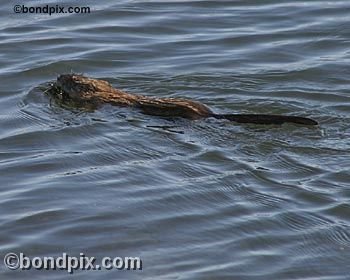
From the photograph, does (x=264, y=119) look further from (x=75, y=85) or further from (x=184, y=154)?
(x=75, y=85)

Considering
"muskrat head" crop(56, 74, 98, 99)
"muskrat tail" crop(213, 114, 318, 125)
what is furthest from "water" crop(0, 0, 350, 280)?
"muskrat head" crop(56, 74, 98, 99)

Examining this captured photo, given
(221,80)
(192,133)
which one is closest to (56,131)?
(192,133)

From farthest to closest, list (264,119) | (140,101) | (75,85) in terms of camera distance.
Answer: (75,85) < (140,101) < (264,119)

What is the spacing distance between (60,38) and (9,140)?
328 cm

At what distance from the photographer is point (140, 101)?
33.7 feet

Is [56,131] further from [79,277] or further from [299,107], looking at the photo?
[79,277]

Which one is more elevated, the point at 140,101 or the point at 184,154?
the point at 140,101

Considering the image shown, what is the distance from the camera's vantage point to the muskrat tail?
9.39m

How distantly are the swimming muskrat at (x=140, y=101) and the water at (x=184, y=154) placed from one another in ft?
0.32

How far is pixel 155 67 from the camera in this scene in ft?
38.6

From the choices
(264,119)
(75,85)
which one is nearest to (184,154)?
(264,119)

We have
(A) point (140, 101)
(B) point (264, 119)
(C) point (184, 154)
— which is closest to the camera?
(C) point (184, 154)

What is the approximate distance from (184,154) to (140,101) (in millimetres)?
1123

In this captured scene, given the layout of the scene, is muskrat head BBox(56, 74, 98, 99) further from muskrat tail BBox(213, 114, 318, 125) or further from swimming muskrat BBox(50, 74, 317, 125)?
muskrat tail BBox(213, 114, 318, 125)
